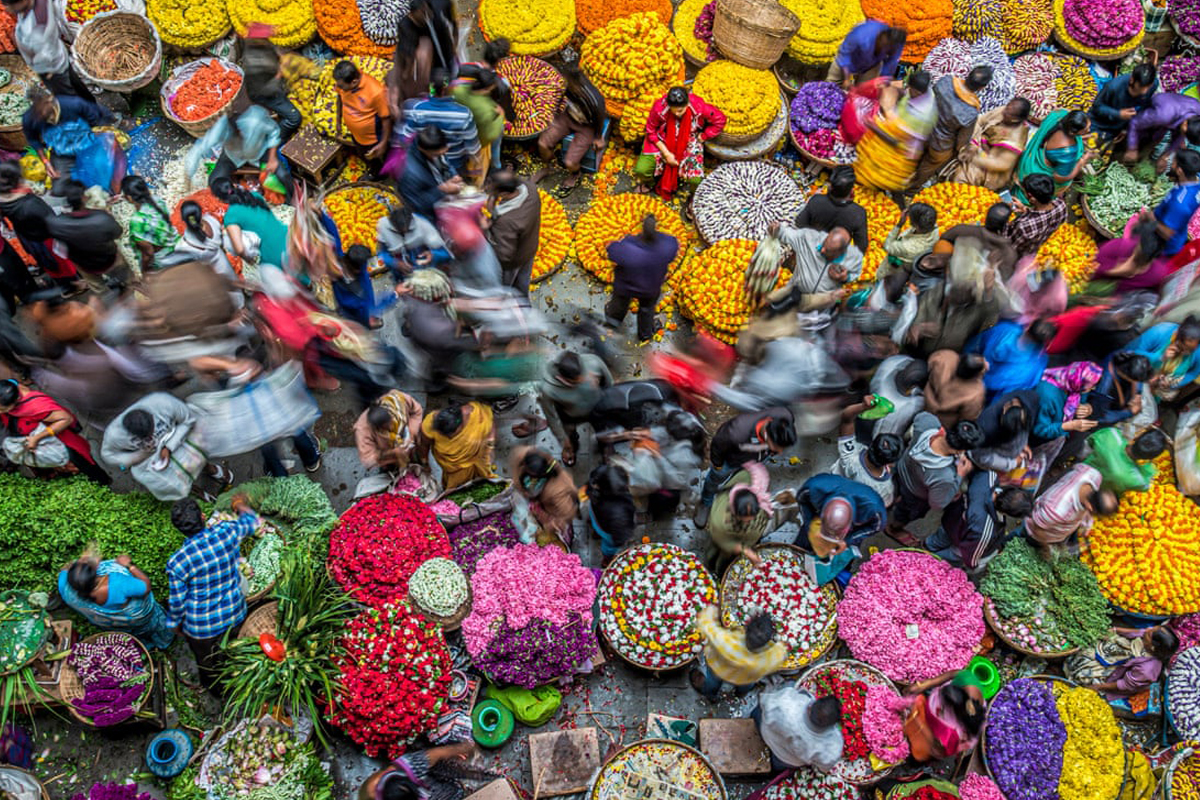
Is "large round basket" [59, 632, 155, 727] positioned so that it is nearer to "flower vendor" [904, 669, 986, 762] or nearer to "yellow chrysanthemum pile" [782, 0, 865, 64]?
"flower vendor" [904, 669, 986, 762]

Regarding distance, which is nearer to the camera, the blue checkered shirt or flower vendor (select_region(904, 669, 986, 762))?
flower vendor (select_region(904, 669, 986, 762))

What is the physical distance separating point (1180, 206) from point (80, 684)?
8446 millimetres

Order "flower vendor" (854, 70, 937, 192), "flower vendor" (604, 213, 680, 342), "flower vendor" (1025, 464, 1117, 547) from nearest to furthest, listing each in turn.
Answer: "flower vendor" (1025, 464, 1117, 547) < "flower vendor" (604, 213, 680, 342) < "flower vendor" (854, 70, 937, 192)

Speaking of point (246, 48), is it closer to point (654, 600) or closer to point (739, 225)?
point (739, 225)

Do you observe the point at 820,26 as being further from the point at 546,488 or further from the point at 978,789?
the point at 978,789

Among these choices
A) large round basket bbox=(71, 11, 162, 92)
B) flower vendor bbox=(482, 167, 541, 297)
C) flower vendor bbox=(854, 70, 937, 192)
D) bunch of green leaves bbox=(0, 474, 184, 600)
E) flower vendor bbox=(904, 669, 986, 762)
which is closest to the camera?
flower vendor bbox=(904, 669, 986, 762)

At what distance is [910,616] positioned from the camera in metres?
5.80

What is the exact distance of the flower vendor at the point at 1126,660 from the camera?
5836mm

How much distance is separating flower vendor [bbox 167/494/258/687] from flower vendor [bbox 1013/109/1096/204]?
6.91 m

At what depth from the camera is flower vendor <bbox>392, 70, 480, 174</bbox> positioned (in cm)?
660

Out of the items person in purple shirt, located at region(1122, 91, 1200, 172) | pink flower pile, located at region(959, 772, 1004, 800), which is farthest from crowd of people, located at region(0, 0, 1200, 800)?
pink flower pile, located at region(959, 772, 1004, 800)

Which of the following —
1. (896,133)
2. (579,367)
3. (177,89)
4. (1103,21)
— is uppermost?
(1103,21)

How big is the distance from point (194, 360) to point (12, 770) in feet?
8.77

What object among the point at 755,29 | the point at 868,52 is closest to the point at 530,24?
the point at 755,29
